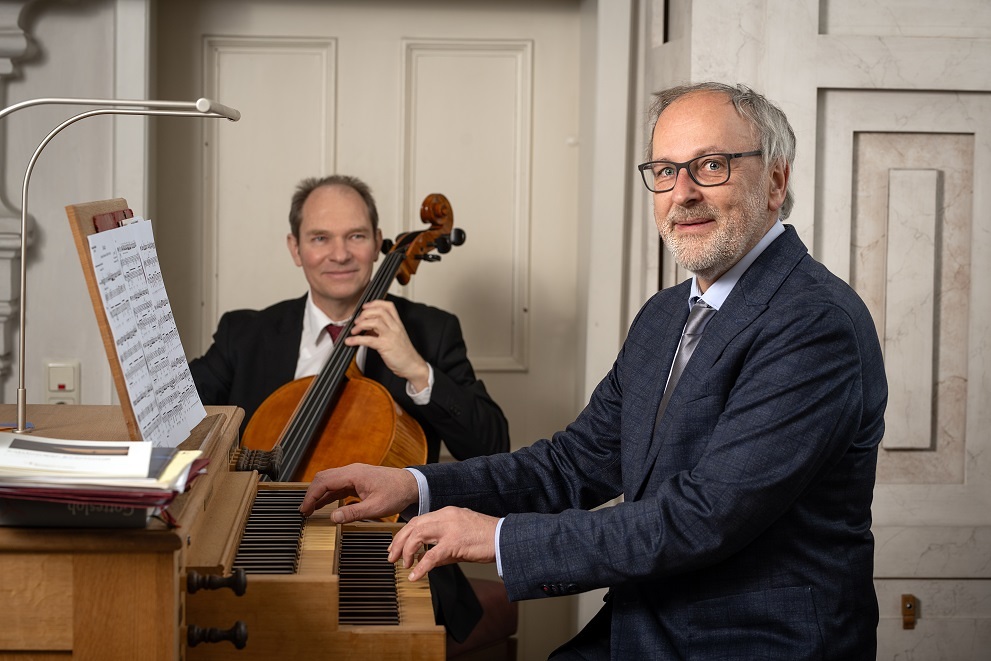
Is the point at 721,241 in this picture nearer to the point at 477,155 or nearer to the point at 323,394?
the point at 323,394

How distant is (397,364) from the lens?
102 inches

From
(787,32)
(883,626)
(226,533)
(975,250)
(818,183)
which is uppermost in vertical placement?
(787,32)

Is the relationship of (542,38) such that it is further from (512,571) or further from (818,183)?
(512,571)

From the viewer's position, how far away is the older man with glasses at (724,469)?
1505 millimetres

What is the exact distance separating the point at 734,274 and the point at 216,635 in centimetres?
99

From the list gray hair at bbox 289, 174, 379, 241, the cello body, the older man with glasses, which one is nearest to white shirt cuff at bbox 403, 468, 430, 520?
the older man with glasses

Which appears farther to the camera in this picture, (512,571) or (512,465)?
(512,465)

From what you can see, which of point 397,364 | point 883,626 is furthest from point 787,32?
point 883,626

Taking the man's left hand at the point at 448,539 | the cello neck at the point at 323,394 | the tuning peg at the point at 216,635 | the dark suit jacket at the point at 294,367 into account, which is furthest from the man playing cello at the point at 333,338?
the tuning peg at the point at 216,635

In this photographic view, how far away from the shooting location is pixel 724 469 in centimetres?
150

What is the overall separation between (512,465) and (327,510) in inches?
13.5

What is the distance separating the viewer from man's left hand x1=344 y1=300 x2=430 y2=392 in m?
2.55

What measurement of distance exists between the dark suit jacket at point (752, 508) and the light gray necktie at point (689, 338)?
3.7 inches

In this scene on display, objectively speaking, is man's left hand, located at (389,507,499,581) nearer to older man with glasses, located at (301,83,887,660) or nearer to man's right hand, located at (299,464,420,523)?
older man with glasses, located at (301,83,887,660)
